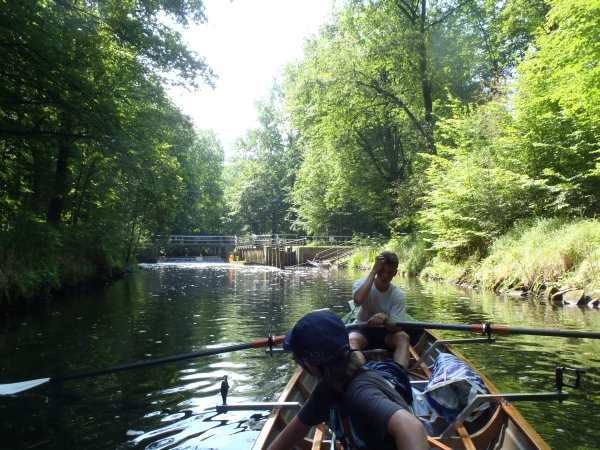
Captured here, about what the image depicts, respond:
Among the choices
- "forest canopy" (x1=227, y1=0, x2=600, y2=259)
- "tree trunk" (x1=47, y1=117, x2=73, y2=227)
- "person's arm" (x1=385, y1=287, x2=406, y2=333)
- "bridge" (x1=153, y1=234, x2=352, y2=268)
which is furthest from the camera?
"bridge" (x1=153, y1=234, x2=352, y2=268)

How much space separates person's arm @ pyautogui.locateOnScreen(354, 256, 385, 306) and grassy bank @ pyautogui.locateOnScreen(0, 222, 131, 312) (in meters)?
8.05

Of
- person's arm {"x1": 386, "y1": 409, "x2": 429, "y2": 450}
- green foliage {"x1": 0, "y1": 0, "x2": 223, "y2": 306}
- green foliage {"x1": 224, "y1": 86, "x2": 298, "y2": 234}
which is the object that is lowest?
person's arm {"x1": 386, "y1": 409, "x2": 429, "y2": 450}

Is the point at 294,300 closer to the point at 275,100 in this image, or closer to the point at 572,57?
the point at 572,57

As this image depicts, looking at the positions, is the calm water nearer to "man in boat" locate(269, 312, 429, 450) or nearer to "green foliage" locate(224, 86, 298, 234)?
"man in boat" locate(269, 312, 429, 450)

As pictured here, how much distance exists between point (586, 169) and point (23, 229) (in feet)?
51.9

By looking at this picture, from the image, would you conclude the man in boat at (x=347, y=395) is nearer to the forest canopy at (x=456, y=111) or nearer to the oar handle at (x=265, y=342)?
the oar handle at (x=265, y=342)

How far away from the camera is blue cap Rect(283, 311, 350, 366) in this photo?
201cm

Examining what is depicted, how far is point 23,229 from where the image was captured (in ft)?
36.7

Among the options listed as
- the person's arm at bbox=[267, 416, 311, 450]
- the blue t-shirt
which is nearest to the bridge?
the person's arm at bbox=[267, 416, 311, 450]

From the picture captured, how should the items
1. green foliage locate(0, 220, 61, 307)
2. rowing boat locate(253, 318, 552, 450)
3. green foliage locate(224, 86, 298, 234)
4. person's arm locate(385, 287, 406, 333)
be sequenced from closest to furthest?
rowing boat locate(253, 318, 552, 450), person's arm locate(385, 287, 406, 333), green foliage locate(0, 220, 61, 307), green foliage locate(224, 86, 298, 234)

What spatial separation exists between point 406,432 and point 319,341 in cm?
50

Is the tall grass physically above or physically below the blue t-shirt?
above

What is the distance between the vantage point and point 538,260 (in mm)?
12586

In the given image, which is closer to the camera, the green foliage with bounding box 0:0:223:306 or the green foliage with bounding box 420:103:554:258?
the green foliage with bounding box 0:0:223:306
